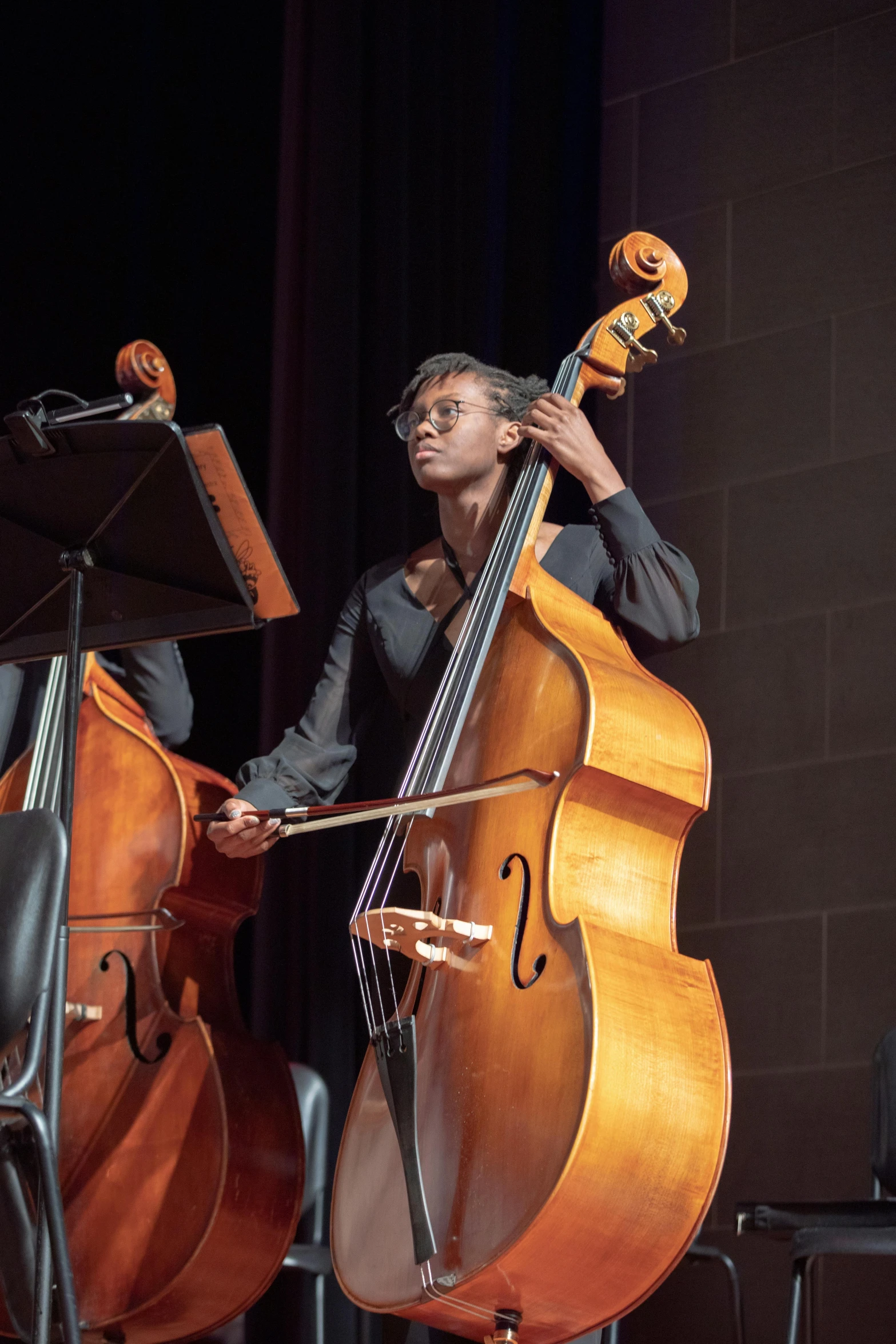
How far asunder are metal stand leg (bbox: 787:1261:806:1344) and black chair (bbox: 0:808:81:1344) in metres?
0.94

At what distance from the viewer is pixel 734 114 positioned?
3322 mm

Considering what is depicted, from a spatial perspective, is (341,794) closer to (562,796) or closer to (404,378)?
(404,378)

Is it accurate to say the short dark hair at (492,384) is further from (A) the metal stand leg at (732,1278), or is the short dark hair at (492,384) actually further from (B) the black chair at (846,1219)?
(A) the metal stand leg at (732,1278)

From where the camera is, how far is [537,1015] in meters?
1.62

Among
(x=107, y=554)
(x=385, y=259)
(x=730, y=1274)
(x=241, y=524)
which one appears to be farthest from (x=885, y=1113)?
(x=385, y=259)

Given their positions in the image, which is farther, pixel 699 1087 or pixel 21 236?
pixel 21 236

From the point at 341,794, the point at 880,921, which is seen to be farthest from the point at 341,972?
the point at 880,921

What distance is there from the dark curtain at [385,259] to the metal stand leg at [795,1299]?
1173 millimetres

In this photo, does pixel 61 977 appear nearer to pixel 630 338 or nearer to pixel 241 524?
pixel 241 524

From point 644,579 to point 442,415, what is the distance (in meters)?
0.38

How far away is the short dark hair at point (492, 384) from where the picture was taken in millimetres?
2232

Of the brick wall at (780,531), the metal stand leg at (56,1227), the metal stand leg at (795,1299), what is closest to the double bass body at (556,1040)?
the metal stand leg at (56,1227)

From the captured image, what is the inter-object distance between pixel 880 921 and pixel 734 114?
1.64 metres

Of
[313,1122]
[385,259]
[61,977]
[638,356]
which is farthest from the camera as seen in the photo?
[385,259]
